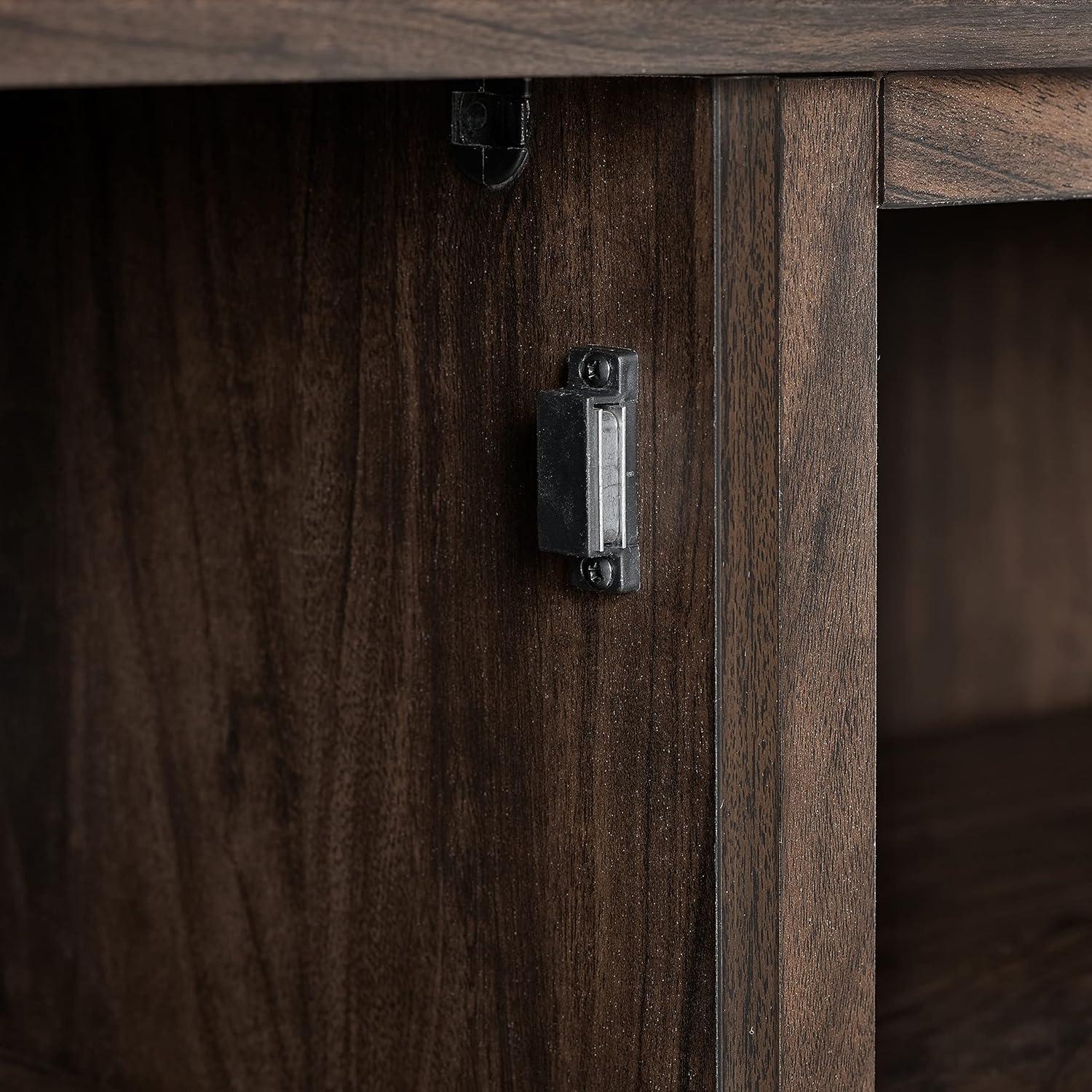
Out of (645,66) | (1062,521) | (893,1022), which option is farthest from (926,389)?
(645,66)

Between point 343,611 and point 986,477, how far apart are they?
1.92 feet

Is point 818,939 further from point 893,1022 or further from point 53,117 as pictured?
point 53,117

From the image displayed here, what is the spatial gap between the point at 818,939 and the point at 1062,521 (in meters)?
0.65

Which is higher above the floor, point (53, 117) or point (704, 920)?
point (53, 117)

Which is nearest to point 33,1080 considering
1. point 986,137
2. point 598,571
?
point 598,571

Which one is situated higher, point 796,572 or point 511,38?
point 511,38

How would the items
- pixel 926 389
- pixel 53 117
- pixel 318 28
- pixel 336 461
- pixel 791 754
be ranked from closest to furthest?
1. pixel 318 28
2. pixel 791 754
3. pixel 336 461
4. pixel 53 117
5. pixel 926 389

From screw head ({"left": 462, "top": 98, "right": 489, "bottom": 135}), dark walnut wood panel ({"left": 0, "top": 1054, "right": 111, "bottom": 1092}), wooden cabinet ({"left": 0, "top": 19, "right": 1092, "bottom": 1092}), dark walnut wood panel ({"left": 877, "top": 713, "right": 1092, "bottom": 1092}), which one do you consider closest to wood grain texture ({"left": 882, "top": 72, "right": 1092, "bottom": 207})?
wooden cabinet ({"left": 0, "top": 19, "right": 1092, "bottom": 1092})

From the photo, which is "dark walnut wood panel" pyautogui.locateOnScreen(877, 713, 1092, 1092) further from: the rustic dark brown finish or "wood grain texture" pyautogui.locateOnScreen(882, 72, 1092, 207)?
"wood grain texture" pyautogui.locateOnScreen(882, 72, 1092, 207)

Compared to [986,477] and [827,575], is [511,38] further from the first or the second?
[986,477]

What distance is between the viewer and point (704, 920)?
0.44 m

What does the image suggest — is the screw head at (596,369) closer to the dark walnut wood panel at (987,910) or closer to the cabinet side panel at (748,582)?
the cabinet side panel at (748,582)

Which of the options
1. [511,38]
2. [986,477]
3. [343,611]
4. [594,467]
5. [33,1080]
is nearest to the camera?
[511,38]

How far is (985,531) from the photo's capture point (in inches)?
40.8
